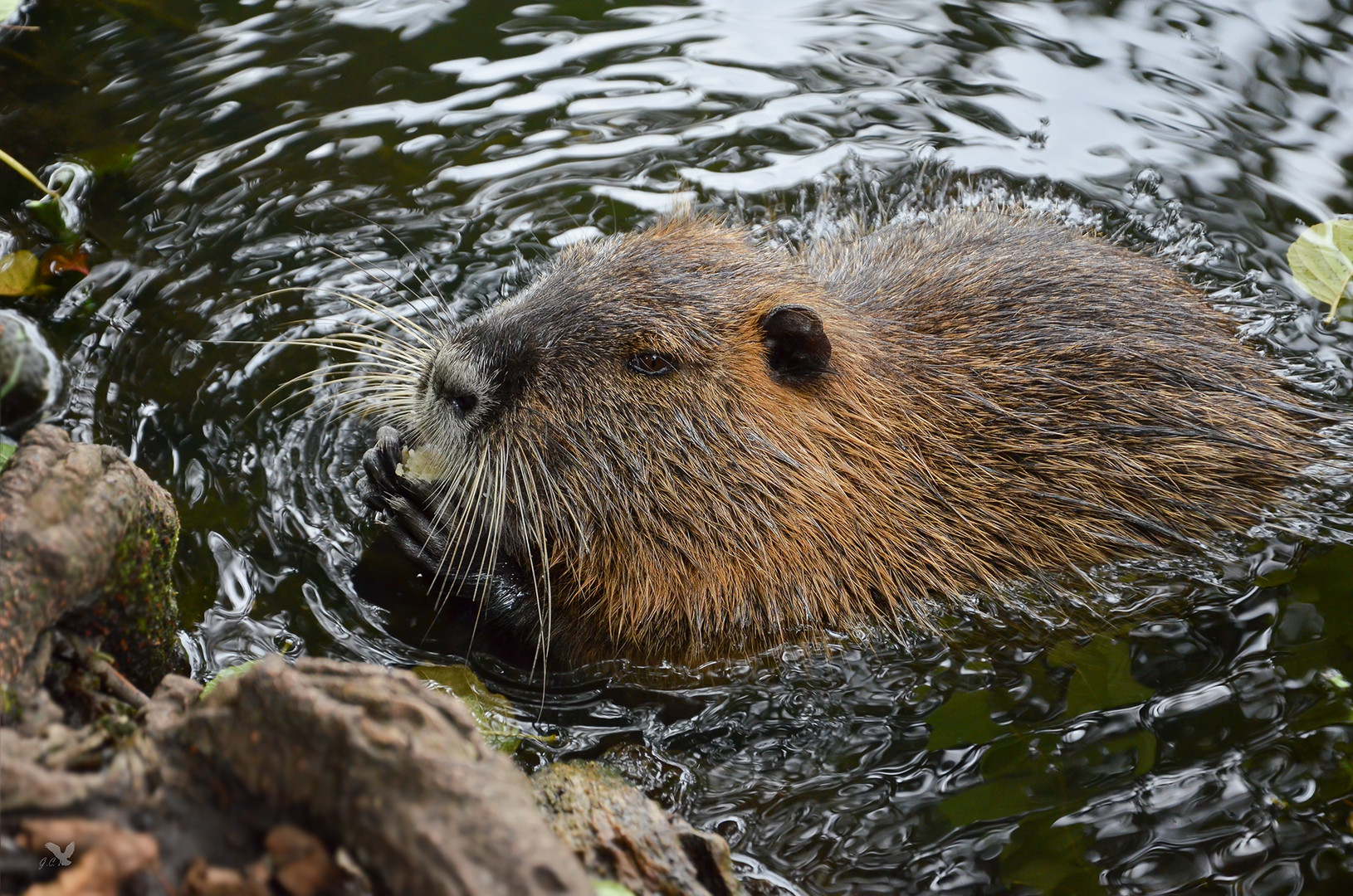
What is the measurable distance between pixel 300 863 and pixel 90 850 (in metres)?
0.28

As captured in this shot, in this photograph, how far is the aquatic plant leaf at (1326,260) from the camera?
448 centimetres

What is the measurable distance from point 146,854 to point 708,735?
185 cm

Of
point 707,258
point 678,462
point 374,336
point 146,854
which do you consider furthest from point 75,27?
point 146,854

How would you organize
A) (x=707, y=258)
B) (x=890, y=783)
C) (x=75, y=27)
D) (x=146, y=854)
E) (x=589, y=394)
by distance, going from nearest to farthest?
1. (x=146, y=854)
2. (x=890, y=783)
3. (x=589, y=394)
4. (x=707, y=258)
5. (x=75, y=27)

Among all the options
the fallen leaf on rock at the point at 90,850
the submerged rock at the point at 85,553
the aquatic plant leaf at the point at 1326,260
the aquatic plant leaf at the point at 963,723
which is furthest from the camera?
the aquatic plant leaf at the point at 1326,260

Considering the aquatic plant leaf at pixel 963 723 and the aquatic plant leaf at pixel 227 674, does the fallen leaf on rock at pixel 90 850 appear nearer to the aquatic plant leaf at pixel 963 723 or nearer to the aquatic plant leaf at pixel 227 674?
the aquatic plant leaf at pixel 227 674

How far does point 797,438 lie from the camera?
345cm

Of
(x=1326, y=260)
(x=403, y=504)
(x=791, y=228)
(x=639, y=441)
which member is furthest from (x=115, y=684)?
(x=1326, y=260)

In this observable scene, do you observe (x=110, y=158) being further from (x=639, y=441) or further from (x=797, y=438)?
(x=797, y=438)

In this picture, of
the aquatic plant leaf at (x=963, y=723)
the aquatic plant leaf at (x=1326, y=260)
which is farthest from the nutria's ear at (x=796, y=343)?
the aquatic plant leaf at (x=1326, y=260)

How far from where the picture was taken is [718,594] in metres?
3.35

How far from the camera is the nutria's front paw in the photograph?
3.48 metres

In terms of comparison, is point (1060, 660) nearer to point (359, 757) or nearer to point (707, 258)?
point (707, 258)

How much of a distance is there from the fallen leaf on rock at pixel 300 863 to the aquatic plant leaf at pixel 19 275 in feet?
11.2
